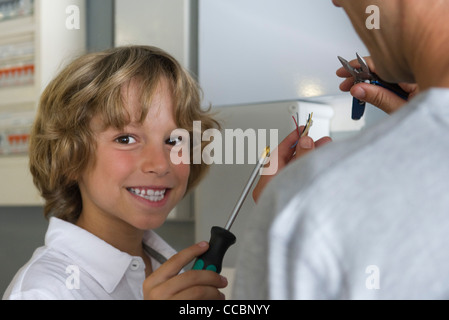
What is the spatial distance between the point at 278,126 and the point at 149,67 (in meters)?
0.27

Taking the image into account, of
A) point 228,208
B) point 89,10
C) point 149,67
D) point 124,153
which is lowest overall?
point 228,208

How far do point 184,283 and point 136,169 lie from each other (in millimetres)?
314

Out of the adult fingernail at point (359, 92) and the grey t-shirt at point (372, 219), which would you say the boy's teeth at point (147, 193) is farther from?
the grey t-shirt at point (372, 219)

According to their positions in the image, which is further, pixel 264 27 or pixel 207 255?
pixel 264 27

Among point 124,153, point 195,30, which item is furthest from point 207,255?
point 195,30

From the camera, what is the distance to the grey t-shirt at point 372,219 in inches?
10.9

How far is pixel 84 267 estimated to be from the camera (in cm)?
85

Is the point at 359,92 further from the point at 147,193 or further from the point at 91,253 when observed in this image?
the point at 91,253

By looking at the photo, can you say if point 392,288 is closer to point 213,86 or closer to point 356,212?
point 356,212

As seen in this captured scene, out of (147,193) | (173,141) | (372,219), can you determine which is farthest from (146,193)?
(372,219)

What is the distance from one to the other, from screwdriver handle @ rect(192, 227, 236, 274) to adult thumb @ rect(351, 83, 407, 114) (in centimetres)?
24

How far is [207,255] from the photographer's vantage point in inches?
25.3

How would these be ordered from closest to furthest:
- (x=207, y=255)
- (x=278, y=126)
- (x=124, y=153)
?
1. (x=207, y=255)
2. (x=124, y=153)
3. (x=278, y=126)

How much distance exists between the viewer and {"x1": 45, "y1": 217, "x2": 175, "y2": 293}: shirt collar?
0.86 meters
